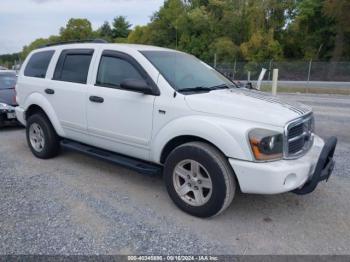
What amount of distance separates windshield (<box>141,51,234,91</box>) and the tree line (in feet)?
111

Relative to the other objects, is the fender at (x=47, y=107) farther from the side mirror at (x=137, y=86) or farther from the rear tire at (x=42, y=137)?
the side mirror at (x=137, y=86)

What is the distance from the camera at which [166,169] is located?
367 centimetres

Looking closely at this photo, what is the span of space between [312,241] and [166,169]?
1623mm

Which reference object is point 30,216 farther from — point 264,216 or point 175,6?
point 175,6

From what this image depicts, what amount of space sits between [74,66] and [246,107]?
2.73 m

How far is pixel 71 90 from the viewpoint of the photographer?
4.67 metres

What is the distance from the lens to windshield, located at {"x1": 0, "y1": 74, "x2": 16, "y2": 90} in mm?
8438

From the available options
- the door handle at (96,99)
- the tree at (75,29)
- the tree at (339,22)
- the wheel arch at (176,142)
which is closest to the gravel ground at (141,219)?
the wheel arch at (176,142)

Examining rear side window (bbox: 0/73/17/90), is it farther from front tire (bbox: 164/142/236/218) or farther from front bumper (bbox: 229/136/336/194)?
front bumper (bbox: 229/136/336/194)

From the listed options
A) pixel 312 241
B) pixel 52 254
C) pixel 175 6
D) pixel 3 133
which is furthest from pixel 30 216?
pixel 175 6

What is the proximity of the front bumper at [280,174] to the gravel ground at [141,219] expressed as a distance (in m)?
0.45

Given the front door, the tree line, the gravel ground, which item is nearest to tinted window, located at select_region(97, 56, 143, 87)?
the front door

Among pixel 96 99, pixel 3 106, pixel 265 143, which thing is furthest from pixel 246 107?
pixel 3 106

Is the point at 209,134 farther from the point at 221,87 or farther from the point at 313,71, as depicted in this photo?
the point at 313,71
